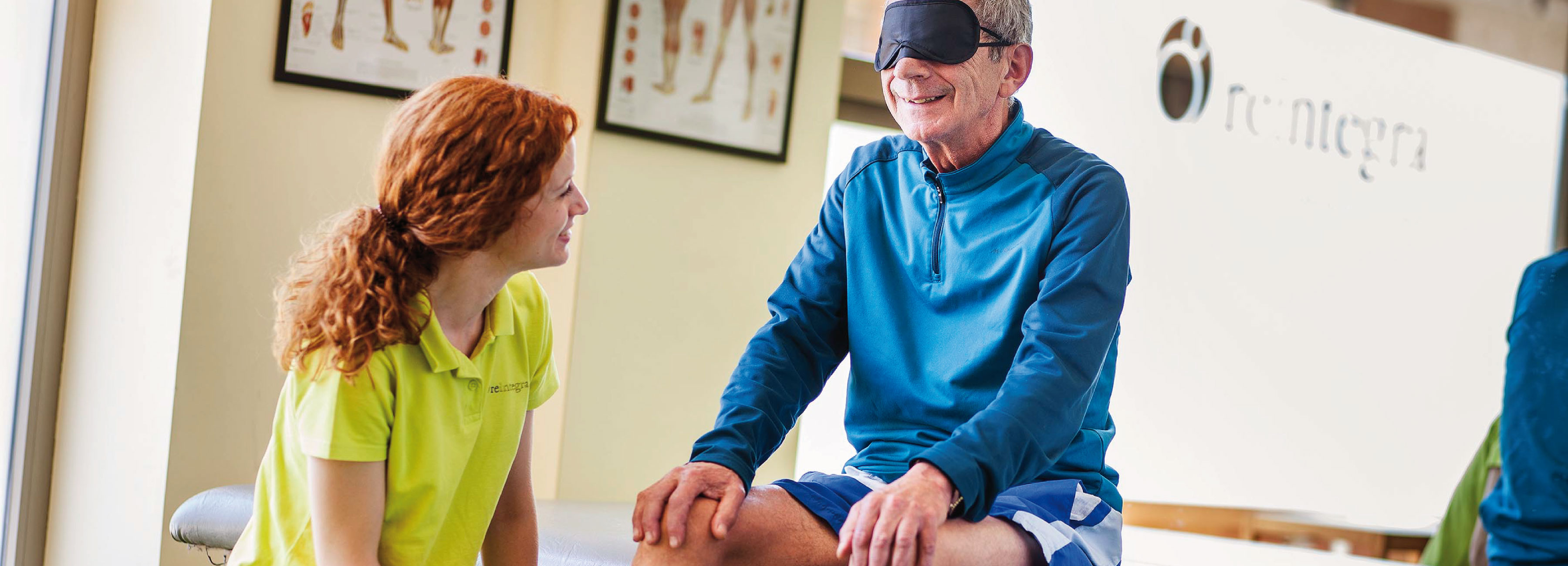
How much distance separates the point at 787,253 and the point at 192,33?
4.72 feet

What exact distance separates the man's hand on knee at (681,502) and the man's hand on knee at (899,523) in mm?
129

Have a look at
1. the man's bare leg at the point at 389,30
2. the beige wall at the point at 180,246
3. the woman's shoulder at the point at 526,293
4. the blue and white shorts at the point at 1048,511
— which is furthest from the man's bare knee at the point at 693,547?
the man's bare leg at the point at 389,30

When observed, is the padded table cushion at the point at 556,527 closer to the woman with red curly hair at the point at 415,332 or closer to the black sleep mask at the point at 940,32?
the woman with red curly hair at the point at 415,332

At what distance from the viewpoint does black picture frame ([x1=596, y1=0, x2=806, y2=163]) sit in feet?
8.93

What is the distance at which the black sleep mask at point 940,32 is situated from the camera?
1.41 m

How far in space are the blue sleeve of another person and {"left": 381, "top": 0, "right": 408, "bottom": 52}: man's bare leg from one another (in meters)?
2.10

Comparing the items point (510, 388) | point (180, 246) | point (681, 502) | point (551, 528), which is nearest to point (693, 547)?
point (681, 502)

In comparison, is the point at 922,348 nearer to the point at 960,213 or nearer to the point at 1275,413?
the point at 960,213

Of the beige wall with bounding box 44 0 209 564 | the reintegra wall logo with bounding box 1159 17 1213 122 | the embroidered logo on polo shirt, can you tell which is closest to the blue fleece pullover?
the embroidered logo on polo shirt

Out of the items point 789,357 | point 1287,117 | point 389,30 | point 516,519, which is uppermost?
point 1287,117

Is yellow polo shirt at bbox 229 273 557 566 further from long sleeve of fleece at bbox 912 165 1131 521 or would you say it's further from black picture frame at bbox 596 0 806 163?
black picture frame at bbox 596 0 806 163

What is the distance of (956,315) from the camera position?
1435mm

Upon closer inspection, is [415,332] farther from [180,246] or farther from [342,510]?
[180,246]

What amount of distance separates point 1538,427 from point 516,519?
4.24 feet
